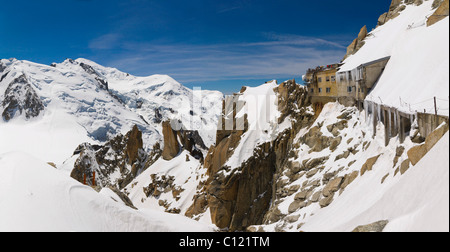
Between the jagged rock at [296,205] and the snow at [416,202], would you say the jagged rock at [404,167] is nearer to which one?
the snow at [416,202]

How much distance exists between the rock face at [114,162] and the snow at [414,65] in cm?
6915

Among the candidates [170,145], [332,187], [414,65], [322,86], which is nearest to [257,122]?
[322,86]

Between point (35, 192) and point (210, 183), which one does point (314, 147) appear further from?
point (35, 192)

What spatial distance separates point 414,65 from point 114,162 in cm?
8760

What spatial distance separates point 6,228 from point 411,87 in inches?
1045

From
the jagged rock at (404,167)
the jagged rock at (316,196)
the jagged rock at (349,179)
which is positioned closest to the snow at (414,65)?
the jagged rock at (404,167)

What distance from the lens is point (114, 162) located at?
9475 cm

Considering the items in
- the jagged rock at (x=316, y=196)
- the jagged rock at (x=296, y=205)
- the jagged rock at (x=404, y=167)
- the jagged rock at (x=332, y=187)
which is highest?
the jagged rock at (x=404, y=167)

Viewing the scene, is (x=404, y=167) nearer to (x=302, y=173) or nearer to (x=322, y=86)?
(x=302, y=173)

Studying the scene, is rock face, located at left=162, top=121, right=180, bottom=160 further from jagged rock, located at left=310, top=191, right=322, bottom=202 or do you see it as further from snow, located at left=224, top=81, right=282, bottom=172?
jagged rock, located at left=310, top=191, right=322, bottom=202

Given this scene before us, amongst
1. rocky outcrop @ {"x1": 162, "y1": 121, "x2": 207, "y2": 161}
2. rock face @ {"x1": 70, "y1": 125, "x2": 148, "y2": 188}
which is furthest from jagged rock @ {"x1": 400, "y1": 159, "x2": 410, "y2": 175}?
rock face @ {"x1": 70, "y1": 125, "x2": 148, "y2": 188}

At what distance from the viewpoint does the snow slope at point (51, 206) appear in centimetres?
1559

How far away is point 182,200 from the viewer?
59.8 metres
